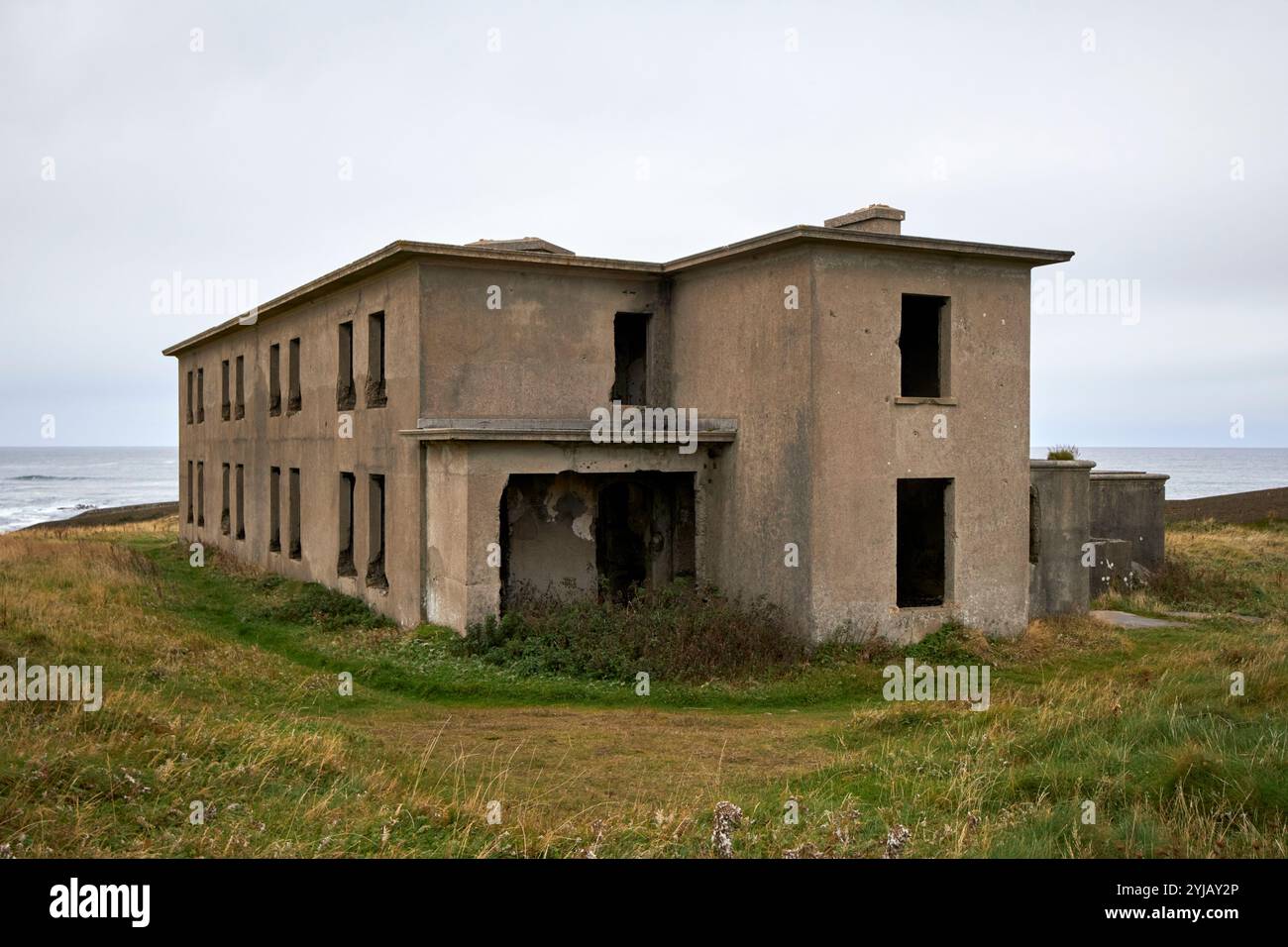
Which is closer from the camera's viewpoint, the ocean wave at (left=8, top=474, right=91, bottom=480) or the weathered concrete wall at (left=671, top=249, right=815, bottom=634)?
the weathered concrete wall at (left=671, top=249, right=815, bottom=634)

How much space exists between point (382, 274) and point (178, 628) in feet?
21.7

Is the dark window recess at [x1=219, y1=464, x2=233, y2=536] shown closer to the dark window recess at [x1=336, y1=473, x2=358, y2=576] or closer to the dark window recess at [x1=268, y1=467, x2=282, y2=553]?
the dark window recess at [x1=268, y1=467, x2=282, y2=553]

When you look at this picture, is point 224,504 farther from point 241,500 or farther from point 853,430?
point 853,430

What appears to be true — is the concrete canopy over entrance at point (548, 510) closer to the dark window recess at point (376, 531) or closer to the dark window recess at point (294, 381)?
the dark window recess at point (376, 531)

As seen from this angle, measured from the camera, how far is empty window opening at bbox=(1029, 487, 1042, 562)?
18656 millimetres

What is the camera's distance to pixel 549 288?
57.7 feet

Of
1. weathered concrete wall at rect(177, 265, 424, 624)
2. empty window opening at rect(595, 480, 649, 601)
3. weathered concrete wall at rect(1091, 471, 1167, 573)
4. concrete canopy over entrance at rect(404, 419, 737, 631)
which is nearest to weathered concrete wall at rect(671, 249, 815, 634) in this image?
concrete canopy over entrance at rect(404, 419, 737, 631)

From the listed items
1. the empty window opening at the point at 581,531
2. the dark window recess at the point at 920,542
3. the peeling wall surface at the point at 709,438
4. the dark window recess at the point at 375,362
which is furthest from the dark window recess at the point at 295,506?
the dark window recess at the point at 920,542

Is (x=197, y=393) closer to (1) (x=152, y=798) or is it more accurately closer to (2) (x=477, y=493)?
(2) (x=477, y=493)

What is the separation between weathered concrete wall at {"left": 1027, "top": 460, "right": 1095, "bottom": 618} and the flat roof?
3.96 metres

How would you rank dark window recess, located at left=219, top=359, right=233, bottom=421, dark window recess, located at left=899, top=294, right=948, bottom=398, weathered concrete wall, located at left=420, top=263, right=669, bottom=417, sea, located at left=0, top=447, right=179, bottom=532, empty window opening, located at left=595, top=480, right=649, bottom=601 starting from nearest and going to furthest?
weathered concrete wall, located at left=420, top=263, right=669, bottom=417 < dark window recess, located at left=899, top=294, right=948, bottom=398 < empty window opening, located at left=595, top=480, right=649, bottom=601 < dark window recess, located at left=219, top=359, right=233, bottom=421 < sea, located at left=0, top=447, right=179, bottom=532

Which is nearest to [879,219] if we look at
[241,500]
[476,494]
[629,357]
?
[629,357]

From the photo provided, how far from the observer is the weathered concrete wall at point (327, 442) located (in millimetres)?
17312

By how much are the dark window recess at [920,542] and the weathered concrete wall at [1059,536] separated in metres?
1.67
